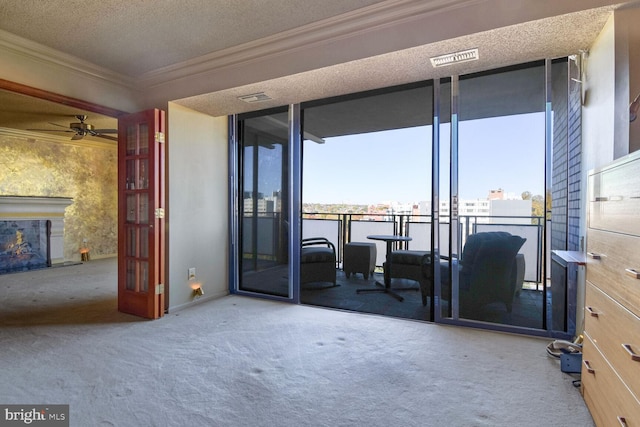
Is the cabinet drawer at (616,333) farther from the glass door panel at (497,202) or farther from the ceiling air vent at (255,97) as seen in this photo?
the ceiling air vent at (255,97)

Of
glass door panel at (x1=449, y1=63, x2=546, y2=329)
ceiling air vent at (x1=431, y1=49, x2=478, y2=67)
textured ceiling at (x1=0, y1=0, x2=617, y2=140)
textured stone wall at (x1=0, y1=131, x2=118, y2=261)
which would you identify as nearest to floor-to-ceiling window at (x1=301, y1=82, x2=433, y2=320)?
glass door panel at (x1=449, y1=63, x2=546, y2=329)

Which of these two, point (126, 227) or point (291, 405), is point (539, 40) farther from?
point (126, 227)

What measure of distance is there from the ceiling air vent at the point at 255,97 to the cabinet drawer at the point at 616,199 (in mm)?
2690

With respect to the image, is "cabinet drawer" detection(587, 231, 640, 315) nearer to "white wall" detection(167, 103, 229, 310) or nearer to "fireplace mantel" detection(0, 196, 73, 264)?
"white wall" detection(167, 103, 229, 310)

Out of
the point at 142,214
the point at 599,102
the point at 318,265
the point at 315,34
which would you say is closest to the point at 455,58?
the point at 599,102

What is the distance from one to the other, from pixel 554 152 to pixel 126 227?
164 inches

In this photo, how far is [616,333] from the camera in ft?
4.43

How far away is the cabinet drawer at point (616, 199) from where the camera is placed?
121cm

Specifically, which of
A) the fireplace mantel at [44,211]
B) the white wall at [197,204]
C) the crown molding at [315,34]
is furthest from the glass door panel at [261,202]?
the fireplace mantel at [44,211]

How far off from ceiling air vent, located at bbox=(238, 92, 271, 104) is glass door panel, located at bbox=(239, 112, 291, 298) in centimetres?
71

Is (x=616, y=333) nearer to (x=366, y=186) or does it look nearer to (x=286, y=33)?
(x=286, y=33)

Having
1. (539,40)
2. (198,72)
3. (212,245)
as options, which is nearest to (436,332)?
(539,40)

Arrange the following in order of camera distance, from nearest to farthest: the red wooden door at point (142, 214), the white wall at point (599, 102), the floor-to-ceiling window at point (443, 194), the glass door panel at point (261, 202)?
the white wall at point (599, 102), the floor-to-ceiling window at point (443, 194), the red wooden door at point (142, 214), the glass door panel at point (261, 202)

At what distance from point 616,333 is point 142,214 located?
12.1ft
